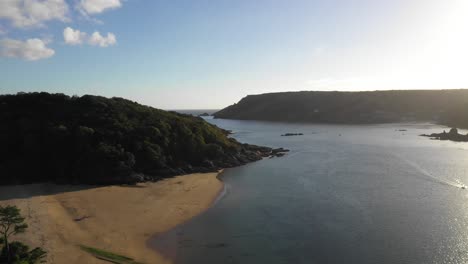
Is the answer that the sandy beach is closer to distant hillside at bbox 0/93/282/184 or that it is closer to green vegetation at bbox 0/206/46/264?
green vegetation at bbox 0/206/46/264

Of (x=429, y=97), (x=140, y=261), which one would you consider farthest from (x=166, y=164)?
(x=429, y=97)

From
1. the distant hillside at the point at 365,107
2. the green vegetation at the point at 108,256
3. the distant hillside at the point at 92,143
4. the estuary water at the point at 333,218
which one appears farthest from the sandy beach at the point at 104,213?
the distant hillside at the point at 365,107

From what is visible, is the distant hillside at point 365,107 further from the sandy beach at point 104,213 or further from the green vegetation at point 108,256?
the green vegetation at point 108,256

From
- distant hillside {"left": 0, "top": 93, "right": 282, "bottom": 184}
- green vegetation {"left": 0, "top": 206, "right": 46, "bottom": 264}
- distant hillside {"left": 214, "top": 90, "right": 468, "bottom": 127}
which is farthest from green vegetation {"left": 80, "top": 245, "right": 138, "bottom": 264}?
distant hillside {"left": 214, "top": 90, "right": 468, "bottom": 127}

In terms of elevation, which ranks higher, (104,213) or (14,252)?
(14,252)

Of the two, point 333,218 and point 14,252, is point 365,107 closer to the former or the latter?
point 333,218

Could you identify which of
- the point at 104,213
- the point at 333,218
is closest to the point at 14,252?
the point at 104,213
